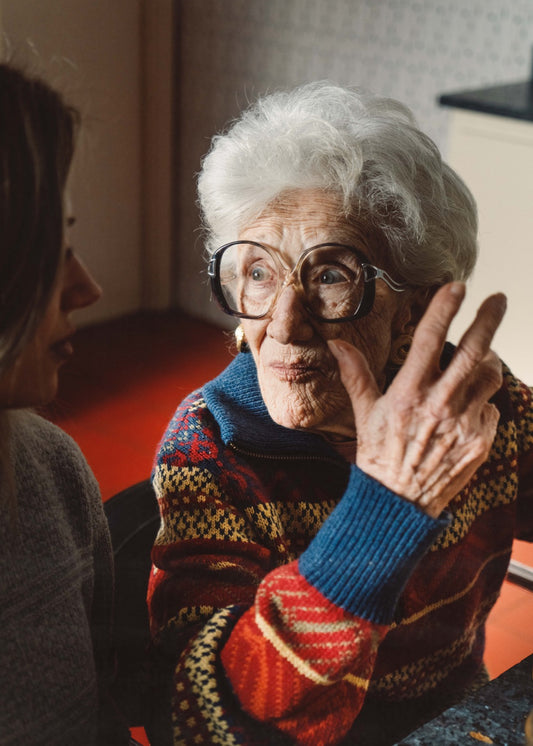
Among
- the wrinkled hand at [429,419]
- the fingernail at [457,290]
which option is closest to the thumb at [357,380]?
the wrinkled hand at [429,419]

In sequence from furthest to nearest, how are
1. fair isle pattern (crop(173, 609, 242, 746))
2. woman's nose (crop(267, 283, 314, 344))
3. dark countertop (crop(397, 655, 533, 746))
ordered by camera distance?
woman's nose (crop(267, 283, 314, 344)) < fair isle pattern (crop(173, 609, 242, 746)) < dark countertop (crop(397, 655, 533, 746))

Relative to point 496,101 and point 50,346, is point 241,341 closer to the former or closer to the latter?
point 50,346

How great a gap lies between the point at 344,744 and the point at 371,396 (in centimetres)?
41

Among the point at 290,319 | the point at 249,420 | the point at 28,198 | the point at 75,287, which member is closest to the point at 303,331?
the point at 290,319

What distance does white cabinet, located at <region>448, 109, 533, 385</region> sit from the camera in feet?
7.89

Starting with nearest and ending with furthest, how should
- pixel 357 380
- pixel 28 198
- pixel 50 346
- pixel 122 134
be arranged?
pixel 28 198 → pixel 50 346 → pixel 357 380 → pixel 122 134

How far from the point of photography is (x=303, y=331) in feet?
3.84

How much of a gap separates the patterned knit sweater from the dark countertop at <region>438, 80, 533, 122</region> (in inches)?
49.7

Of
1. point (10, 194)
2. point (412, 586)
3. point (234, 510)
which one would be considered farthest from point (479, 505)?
point (10, 194)

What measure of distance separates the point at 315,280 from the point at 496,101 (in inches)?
61.2

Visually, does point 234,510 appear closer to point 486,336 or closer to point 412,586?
point 412,586

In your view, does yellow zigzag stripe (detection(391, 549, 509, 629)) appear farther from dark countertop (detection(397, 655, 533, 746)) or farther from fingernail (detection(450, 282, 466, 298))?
fingernail (detection(450, 282, 466, 298))

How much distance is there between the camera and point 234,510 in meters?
1.11

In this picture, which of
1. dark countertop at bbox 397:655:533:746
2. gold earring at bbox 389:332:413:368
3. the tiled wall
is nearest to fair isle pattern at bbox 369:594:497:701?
dark countertop at bbox 397:655:533:746
